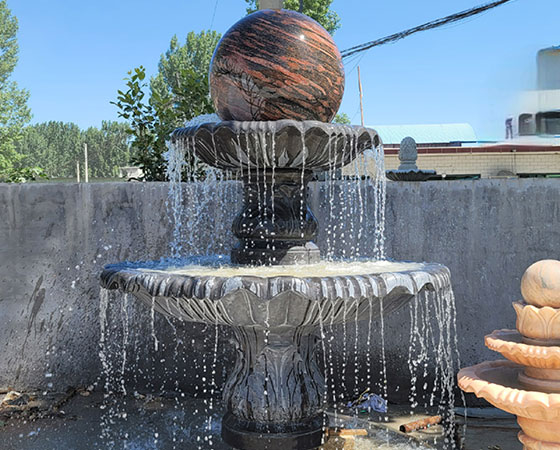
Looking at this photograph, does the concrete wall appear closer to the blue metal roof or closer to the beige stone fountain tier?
the beige stone fountain tier

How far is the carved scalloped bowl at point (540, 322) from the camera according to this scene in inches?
120

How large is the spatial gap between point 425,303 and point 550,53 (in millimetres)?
15560

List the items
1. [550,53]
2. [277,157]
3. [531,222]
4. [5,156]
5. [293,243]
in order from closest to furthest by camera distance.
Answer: [277,157] < [293,243] < [531,222] < [550,53] < [5,156]

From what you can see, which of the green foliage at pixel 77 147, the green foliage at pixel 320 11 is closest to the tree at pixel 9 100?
the green foliage at pixel 320 11

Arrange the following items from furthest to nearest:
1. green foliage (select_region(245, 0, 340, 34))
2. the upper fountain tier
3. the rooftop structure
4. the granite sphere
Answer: the rooftop structure < green foliage (select_region(245, 0, 340, 34)) < the upper fountain tier < the granite sphere

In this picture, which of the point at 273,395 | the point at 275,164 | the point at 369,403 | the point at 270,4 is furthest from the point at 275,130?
the point at 369,403

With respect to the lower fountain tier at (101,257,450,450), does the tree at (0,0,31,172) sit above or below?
above

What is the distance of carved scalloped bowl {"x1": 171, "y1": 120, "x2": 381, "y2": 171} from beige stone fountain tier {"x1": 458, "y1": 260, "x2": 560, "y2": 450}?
117cm

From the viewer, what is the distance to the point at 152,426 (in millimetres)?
4672

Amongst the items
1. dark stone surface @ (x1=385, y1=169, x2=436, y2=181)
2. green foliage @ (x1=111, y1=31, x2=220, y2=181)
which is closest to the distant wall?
dark stone surface @ (x1=385, y1=169, x2=436, y2=181)

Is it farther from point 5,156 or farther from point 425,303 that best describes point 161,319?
point 5,156

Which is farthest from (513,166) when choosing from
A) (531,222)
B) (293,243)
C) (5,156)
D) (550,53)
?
(5,156)

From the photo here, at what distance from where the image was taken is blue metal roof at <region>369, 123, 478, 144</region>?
119 ft

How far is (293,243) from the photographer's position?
3801 mm
